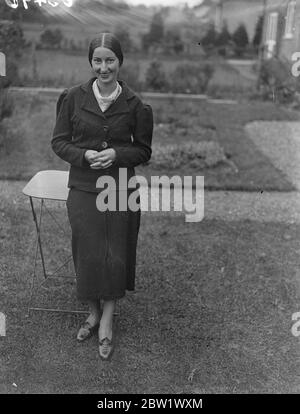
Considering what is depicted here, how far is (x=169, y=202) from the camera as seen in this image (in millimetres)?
6312

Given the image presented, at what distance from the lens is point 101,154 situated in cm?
299

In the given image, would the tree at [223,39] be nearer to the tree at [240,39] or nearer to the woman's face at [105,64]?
the tree at [240,39]

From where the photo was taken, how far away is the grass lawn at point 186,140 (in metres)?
7.25

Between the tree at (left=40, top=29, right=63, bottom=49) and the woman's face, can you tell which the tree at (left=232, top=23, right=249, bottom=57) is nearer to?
the tree at (left=40, top=29, right=63, bottom=49)

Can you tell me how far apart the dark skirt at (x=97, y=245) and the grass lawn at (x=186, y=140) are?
379 centimetres

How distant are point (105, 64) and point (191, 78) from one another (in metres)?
11.3

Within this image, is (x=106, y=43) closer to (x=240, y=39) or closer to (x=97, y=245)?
(x=97, y=245)

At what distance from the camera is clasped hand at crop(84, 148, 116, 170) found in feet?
9.81

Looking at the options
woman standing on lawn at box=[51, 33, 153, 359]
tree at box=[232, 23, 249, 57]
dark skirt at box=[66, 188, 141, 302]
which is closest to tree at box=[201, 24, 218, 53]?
tree at box=[232, 23, 249, 57]

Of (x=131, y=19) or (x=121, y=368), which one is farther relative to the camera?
(x=131, y=19)

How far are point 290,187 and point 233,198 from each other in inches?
A: 38.3

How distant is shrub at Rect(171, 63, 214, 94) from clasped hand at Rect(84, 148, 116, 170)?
1057cm

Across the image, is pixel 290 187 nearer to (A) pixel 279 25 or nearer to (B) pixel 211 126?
(B) pixel 211 126

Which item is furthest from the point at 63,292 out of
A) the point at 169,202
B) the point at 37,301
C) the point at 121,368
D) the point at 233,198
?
the point at 233,198
